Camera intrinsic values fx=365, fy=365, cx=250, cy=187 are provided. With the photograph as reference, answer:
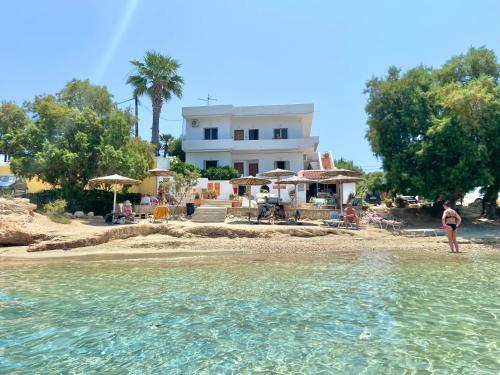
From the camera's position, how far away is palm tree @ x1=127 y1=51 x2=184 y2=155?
1244 inches

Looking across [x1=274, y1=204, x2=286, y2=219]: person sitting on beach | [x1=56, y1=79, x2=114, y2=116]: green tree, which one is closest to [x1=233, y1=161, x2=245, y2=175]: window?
[x1=56, y1=79, x2=114, y2=116]: green tree

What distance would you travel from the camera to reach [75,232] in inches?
593

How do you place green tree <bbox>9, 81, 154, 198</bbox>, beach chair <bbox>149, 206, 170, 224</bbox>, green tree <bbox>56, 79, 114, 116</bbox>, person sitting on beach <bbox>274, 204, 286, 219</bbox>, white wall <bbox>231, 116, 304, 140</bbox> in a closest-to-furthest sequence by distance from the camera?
beach chair <bbox>149, 206, 170, 224</bbox> < person sitting on beach <bbox>274, 204, 286, 219</bbox> < green tree <bbox>9, 81, 154, 198</bbox> < green tree <bbox>56, 79, 114, 116</bbox> < white wall <bbox>231, 116, 304, 140</bbox>

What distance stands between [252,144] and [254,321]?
26420mm

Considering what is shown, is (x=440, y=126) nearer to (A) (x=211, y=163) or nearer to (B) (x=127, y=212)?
(B) (x=127, y=212)

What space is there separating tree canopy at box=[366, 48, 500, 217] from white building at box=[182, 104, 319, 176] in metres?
9.64

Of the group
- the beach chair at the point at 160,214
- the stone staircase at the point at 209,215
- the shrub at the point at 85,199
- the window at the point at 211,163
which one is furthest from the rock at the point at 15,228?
the window at the point at 211,163

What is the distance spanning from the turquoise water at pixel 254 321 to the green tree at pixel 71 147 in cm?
1173

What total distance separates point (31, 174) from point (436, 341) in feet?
74.8

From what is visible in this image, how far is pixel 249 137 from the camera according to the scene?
1297 inches

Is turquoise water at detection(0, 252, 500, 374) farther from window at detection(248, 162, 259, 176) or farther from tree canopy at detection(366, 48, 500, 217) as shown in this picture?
window at detection(248, 162, 259, 176)

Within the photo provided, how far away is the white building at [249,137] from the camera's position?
103 ft

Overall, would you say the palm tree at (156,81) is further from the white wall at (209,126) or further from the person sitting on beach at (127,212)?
the person sitting on beach at (127,212)

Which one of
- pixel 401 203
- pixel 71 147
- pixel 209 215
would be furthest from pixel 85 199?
pixel 401 203
